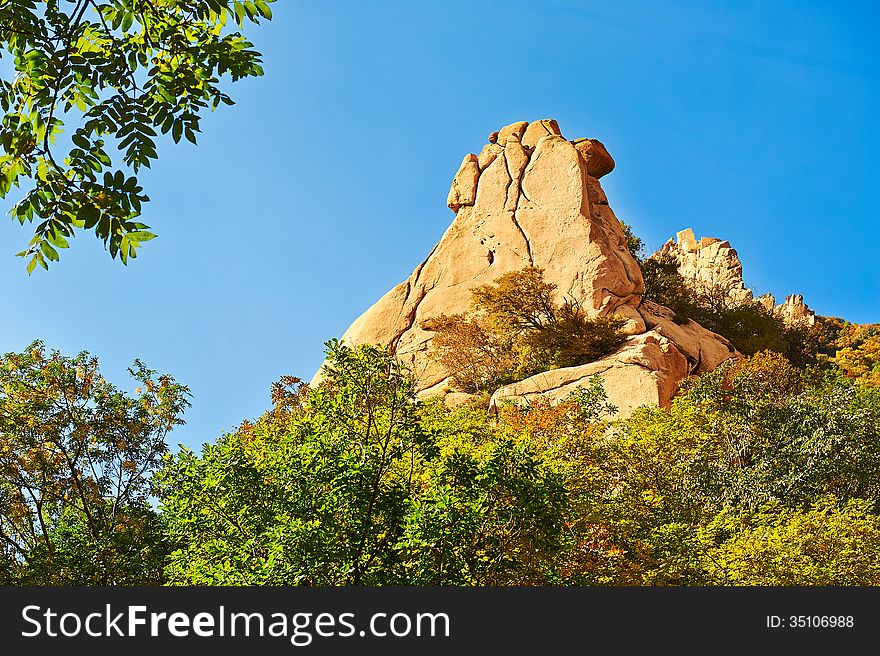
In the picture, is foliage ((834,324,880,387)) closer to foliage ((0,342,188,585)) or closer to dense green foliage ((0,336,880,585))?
dense green foliage ((0,336,880,585))

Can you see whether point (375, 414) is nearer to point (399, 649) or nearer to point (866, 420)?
point (399, 649)

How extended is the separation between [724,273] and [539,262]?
29717mm

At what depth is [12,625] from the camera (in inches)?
253

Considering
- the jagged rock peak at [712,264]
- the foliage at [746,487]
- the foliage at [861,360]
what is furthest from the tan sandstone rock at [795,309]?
the foliage at [746,487]

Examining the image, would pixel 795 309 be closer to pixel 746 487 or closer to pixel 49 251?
pixel 746 487

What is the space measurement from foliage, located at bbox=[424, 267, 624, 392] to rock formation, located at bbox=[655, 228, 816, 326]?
23116mm

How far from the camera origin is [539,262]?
109 ft

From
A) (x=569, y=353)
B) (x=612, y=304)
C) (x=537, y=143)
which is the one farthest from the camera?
(x=537, y=143)

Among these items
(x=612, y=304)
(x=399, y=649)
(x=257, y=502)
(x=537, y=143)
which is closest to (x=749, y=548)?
→ (x=257, y=502)

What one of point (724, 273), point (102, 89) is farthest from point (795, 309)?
point (102, 89)

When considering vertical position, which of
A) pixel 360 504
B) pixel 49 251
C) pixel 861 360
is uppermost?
pixel 861 360

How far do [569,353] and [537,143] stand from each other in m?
13.1

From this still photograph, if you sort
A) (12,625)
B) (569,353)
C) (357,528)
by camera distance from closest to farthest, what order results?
(12,625) < (357,528) < (569,353)

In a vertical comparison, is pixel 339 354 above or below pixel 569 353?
below
